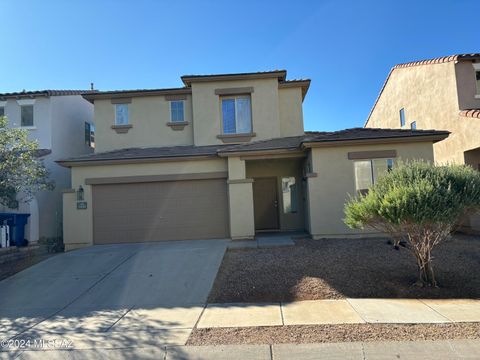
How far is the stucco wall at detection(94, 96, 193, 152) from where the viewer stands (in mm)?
15656

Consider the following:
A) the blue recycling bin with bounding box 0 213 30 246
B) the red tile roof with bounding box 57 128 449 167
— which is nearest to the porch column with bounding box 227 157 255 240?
the red tile roof with bounding box 57 128 449 167

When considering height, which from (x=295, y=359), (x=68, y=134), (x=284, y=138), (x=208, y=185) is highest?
(x=68, y=134)

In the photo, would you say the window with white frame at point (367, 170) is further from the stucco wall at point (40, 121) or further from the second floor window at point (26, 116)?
the second floor window at point (26, 116)

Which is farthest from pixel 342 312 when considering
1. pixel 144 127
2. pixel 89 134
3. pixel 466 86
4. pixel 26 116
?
pixel 89 134

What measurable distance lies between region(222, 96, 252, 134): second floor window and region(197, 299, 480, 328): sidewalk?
9.73m

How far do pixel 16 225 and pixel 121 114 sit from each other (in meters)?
6.23

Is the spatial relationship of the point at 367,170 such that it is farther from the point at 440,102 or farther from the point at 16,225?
the point at 16,225

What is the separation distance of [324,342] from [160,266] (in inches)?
230

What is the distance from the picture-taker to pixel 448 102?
15.1 m

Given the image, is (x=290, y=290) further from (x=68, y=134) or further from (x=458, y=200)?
(x=68, y=134)

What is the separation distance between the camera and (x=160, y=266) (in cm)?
952

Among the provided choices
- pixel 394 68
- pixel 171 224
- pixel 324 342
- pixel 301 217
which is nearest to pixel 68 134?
pixel 171 224

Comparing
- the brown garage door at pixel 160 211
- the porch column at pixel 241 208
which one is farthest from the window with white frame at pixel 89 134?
the porch column at pixel 241 208

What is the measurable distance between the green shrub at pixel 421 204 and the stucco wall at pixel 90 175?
22.6ft
